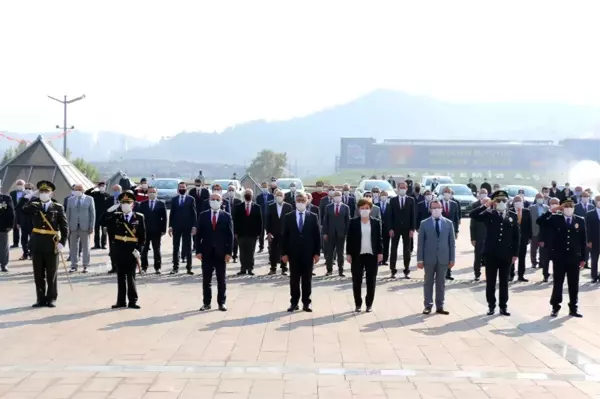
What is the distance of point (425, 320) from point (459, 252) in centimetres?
1137

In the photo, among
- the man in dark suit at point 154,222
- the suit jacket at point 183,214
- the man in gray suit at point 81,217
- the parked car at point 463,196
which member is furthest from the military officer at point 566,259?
the parked car at point 463,196

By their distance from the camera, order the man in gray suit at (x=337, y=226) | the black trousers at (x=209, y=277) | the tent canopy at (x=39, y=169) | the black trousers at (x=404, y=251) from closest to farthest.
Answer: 1. the black trousers at (x=209, y=277)
2. the man in gray suit at (x=337, y=226)
3. the black trousers at (x=404, y=251)
4. the tent canopy at (x=39, y=169)

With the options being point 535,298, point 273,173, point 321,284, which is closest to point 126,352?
point 321,284

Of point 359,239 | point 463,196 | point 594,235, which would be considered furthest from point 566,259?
point 463,196

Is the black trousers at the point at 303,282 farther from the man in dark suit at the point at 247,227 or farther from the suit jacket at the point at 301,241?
the man in dark suit at the point at 247,227

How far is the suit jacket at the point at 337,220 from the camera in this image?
55.4 feet

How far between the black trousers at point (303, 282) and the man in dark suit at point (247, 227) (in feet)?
14.5

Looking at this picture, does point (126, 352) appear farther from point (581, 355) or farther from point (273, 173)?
point (273, 173)

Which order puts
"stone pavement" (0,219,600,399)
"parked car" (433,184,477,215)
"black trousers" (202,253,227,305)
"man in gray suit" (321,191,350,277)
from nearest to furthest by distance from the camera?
"stone pavement" (0,219,600,399) < "black trousers" (202,253,227,305) < "man in gray suit" (321,191,350,277) < "parked car" (433,184,477,215)

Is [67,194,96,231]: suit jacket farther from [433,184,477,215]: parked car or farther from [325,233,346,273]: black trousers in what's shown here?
[433,184,477,215]: parked car

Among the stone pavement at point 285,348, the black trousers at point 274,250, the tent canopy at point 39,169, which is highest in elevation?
the tent canopy at point 39,169

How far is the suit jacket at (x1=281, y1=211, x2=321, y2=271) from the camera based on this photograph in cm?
1245

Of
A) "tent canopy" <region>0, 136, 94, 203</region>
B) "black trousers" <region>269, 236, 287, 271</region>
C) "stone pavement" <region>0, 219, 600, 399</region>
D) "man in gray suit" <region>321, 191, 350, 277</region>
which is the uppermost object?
"tent canopy" <region>0, 136, 94, 203</region>

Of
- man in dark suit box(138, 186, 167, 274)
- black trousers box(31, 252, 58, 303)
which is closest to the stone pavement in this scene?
black trousers box(31, 252, 58, 303)
